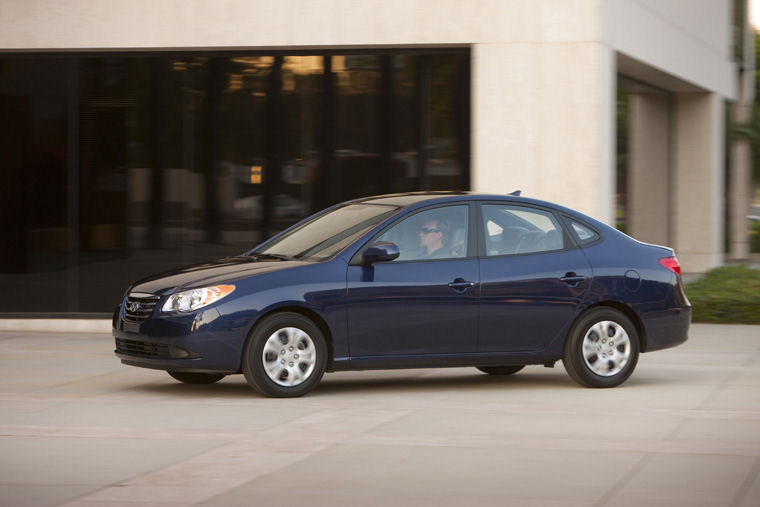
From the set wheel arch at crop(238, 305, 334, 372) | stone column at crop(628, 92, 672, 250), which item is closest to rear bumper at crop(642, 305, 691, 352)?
wheel arch at crop(238, 305, 334, 372)

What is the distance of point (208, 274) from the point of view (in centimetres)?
988

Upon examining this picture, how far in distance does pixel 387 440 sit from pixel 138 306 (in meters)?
2.75

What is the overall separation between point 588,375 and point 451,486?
13.3 feet

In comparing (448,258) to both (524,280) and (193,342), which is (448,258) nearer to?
(524,280)

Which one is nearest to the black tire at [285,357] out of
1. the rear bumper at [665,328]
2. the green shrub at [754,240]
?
the rear bumper at [665,328]

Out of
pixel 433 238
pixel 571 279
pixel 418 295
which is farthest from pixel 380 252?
pixel 571 279

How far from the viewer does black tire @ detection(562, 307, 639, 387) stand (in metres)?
10.4

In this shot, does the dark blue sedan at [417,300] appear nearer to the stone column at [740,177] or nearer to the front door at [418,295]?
the front door at [418,295]

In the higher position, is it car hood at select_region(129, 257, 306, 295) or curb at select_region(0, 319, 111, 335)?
car hood at select_region(129, 257, 306, 295)

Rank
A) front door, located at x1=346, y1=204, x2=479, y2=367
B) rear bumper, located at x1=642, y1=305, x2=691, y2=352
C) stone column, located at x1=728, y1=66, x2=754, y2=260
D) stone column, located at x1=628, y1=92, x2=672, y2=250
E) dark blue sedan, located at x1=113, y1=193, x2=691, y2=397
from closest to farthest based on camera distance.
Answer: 1. dark blue sedan, located at x1=113, y1=193, x2=691, y2=397
2. front door, located at x1=346, y1=204, x2=479, y2=367
3. rear bumper, located at x1=642, y1=305, x2=691, y2=352
4. stone column, located at x1=628, y1=92, x2=672, y2=250
5. stone column, located at x1=728, y1=66, x2=754, y2=260

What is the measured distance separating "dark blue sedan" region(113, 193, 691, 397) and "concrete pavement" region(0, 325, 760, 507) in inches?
11.9

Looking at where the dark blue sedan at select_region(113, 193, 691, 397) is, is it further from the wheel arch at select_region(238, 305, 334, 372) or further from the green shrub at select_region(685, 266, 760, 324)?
the green shrub at select_region(685, 266, 760, 324)

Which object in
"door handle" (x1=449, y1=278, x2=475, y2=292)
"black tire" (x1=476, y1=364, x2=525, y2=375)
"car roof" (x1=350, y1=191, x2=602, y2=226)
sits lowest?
"black tire" (x1=476, y1=364, x2=525, y2=375)

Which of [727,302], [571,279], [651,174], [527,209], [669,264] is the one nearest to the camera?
[571,279]
